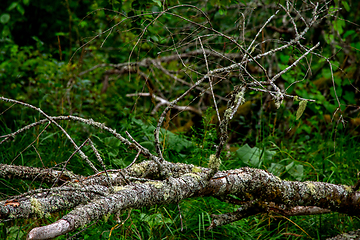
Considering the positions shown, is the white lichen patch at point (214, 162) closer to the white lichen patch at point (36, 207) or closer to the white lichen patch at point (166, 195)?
the white lichen patch at point (166, 195)

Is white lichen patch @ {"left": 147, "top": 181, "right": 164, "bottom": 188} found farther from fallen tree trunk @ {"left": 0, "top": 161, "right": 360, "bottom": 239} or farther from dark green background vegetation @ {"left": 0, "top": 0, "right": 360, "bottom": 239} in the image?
dark green background vegetation @ {"left": 0, "top": 0, "right": 360, "bottom": 239}

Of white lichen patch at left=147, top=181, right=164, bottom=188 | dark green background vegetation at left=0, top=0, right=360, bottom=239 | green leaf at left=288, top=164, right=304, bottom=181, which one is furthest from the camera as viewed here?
green leaf at left=288, top=164, right=304, bottom=181

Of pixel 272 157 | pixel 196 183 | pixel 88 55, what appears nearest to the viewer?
pixel 196 183

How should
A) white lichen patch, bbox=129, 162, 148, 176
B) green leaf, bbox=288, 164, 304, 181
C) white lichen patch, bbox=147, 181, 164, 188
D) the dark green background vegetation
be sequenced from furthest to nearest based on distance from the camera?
green leaf, bbox=288, 164, 304, 181 → the dark green background vegetation → white lichen patch, bbox=129, 162, 148, 176 → white lichen patch, bbox=147, 181, 164, 188

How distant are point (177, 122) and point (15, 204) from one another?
3359mm

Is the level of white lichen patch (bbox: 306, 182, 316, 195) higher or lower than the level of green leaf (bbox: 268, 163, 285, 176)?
higher

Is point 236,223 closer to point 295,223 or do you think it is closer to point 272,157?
point 295,223

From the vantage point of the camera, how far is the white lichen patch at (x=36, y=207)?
4.68 ft

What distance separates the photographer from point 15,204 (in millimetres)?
1414

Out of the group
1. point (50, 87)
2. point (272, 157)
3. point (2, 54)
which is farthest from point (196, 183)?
point (2, 54)

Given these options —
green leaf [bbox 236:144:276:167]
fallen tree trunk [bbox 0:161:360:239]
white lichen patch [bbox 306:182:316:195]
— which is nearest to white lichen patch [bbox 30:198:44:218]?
fallen tree trunk [bbox 0:161:360:239]

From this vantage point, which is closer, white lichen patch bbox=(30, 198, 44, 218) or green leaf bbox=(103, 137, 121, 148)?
white lichen patch bbox=(30, 198, 44, 218)

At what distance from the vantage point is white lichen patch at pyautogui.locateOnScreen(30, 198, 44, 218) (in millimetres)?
1426

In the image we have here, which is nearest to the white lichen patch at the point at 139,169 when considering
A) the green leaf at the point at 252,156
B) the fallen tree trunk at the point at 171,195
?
the fallen tree trunk at the point at 171,195
